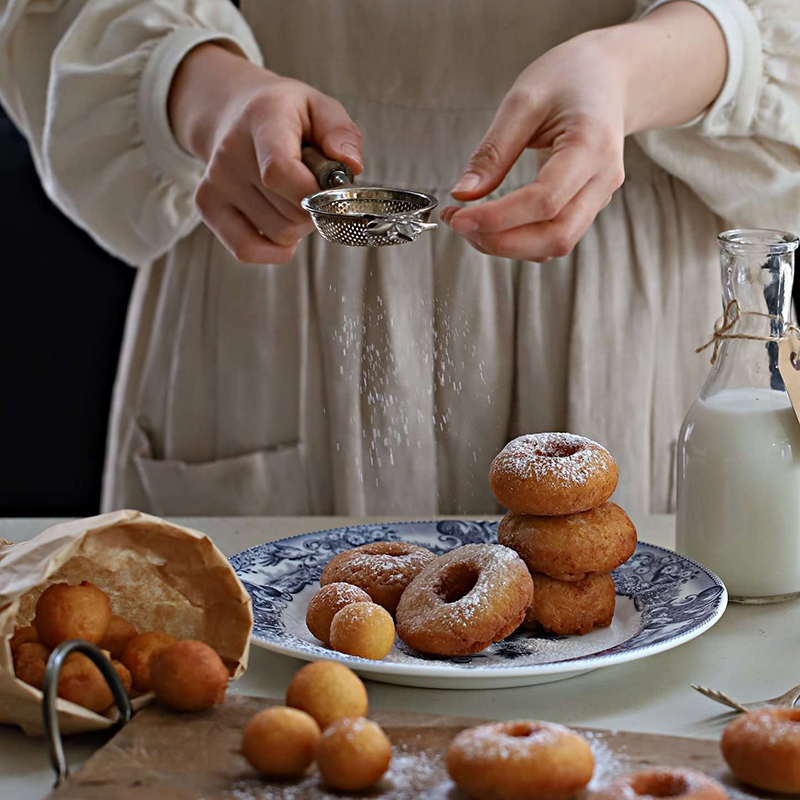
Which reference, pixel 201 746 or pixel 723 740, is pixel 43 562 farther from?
pixel 723 740

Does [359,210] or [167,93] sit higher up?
[167,93]

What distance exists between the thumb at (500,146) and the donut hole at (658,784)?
563 millimetres

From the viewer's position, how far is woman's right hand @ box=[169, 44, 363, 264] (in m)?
1.03

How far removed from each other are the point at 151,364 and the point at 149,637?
81 cm

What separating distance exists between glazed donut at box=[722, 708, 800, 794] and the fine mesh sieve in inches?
20.0

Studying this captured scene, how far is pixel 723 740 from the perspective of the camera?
0.59m

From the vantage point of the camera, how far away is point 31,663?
2.14 feet

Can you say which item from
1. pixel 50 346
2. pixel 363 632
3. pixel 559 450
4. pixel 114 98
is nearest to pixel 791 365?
pixel 559 450

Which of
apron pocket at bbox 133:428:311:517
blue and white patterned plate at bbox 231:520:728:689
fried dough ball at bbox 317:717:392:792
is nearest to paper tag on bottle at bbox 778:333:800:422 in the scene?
blue and white patterned plate at bbox 231:520:728:689

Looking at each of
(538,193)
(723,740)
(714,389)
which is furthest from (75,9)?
(723,740)

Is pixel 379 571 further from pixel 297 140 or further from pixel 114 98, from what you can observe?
pixel 114 98

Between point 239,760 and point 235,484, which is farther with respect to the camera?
point 235,484

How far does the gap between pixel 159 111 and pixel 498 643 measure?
77cm

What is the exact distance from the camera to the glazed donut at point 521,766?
0.54 m
